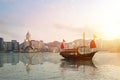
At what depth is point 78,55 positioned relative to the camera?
79.0m

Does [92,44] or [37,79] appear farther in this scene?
[92,44]

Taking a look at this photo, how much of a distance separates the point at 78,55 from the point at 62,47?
16452 mm

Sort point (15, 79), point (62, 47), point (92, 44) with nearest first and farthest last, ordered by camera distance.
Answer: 1. point (15, 79)
2. point (92, 44)
3. point (62, 47)

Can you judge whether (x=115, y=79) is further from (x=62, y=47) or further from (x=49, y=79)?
(x=62, y=47)

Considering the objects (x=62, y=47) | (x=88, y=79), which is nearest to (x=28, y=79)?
(x=88, y=79)

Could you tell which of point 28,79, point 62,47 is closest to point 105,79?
point 28,79

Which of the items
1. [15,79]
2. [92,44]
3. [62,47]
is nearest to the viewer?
[15,79]

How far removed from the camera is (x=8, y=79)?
32.1 m

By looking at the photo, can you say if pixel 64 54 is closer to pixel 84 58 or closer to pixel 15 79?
pixel 84 58

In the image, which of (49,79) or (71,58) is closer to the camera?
(49,79)

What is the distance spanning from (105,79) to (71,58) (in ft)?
156

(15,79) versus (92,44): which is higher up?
(92,44)

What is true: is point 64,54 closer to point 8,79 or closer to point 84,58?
point 84,58

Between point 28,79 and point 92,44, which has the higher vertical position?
point 92,44
